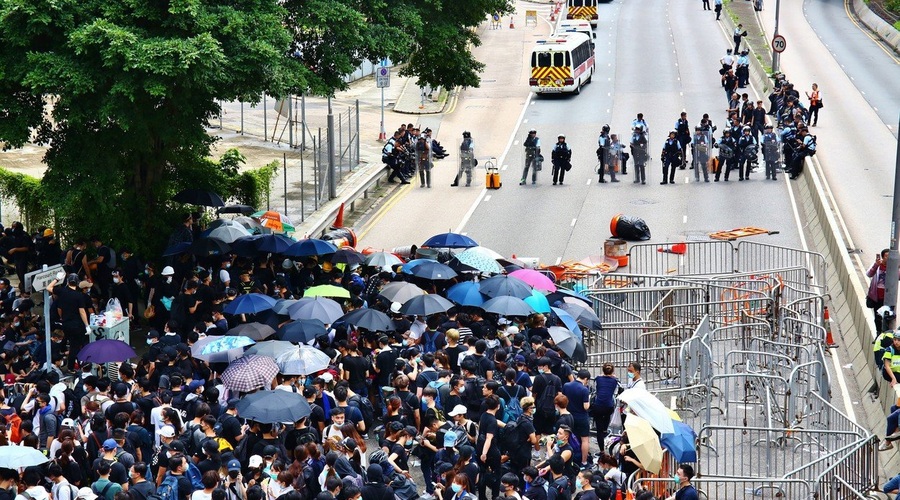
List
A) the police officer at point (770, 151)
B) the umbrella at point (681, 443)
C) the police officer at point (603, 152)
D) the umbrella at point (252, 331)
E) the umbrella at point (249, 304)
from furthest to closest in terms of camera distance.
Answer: the police officer at point (603, 152) → the police officer at point (770, 151) → the umbrella at point (249, 304) → the umbrella at point (252, 331) → the umbrella at point (681, 443)

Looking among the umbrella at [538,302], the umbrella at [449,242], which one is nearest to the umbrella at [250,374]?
the umbrella at [538,302]

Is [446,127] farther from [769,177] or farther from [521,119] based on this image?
[769,177]

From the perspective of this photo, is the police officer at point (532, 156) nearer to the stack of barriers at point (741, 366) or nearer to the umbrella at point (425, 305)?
the stack of barriers at point (741, 366)

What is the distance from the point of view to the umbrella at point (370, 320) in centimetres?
1994

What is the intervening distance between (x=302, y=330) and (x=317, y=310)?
3.21 feet

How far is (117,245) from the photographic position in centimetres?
2533

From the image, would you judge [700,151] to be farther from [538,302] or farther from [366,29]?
[538,302]

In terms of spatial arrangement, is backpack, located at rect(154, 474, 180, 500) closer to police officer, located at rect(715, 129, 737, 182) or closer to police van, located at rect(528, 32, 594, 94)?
police officer, located at rect(715, 129, 737, 182)

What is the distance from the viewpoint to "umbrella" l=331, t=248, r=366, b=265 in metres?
24.7

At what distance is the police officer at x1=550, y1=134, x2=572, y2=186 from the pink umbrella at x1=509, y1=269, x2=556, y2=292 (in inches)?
588

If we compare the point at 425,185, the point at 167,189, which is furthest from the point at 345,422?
the point at 425,185

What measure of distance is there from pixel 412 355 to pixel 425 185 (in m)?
20.8

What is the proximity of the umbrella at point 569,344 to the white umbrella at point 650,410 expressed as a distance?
3.55 metres

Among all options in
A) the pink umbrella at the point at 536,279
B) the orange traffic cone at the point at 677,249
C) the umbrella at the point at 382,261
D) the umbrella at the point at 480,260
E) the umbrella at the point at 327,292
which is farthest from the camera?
the orange traffic cone at the point at 677,249
